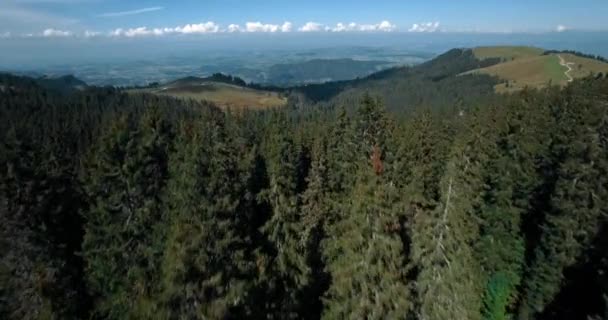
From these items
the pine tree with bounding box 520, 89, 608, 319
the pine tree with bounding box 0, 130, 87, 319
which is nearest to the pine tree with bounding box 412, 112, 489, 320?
the pine tree with bounding box 520, 89, 608, 319

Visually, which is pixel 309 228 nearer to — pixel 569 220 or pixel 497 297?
pixel 497 297

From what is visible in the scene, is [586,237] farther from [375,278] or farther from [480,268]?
[375,278]

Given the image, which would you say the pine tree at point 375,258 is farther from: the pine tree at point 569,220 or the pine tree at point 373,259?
the pine tree at point 569,220

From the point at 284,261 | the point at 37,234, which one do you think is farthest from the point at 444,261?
the point at 37,234

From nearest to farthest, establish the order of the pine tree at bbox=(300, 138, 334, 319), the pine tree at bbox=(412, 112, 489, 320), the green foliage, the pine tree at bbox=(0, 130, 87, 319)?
the pine tree at bbox=(0, 130, 87, 319) < the pine tree at bbox=(412, 112, 489, 320) < the pine tree at bbox=(300, 138, 334, 319) < the green foliage

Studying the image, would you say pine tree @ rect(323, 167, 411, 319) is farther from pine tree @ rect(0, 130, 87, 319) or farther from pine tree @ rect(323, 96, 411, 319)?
pine tree @ rect(0, 130, 87, 319)

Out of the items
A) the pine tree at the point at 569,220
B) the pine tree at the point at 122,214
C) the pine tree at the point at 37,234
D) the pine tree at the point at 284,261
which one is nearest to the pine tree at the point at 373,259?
the pine tree at the point at 284,261
